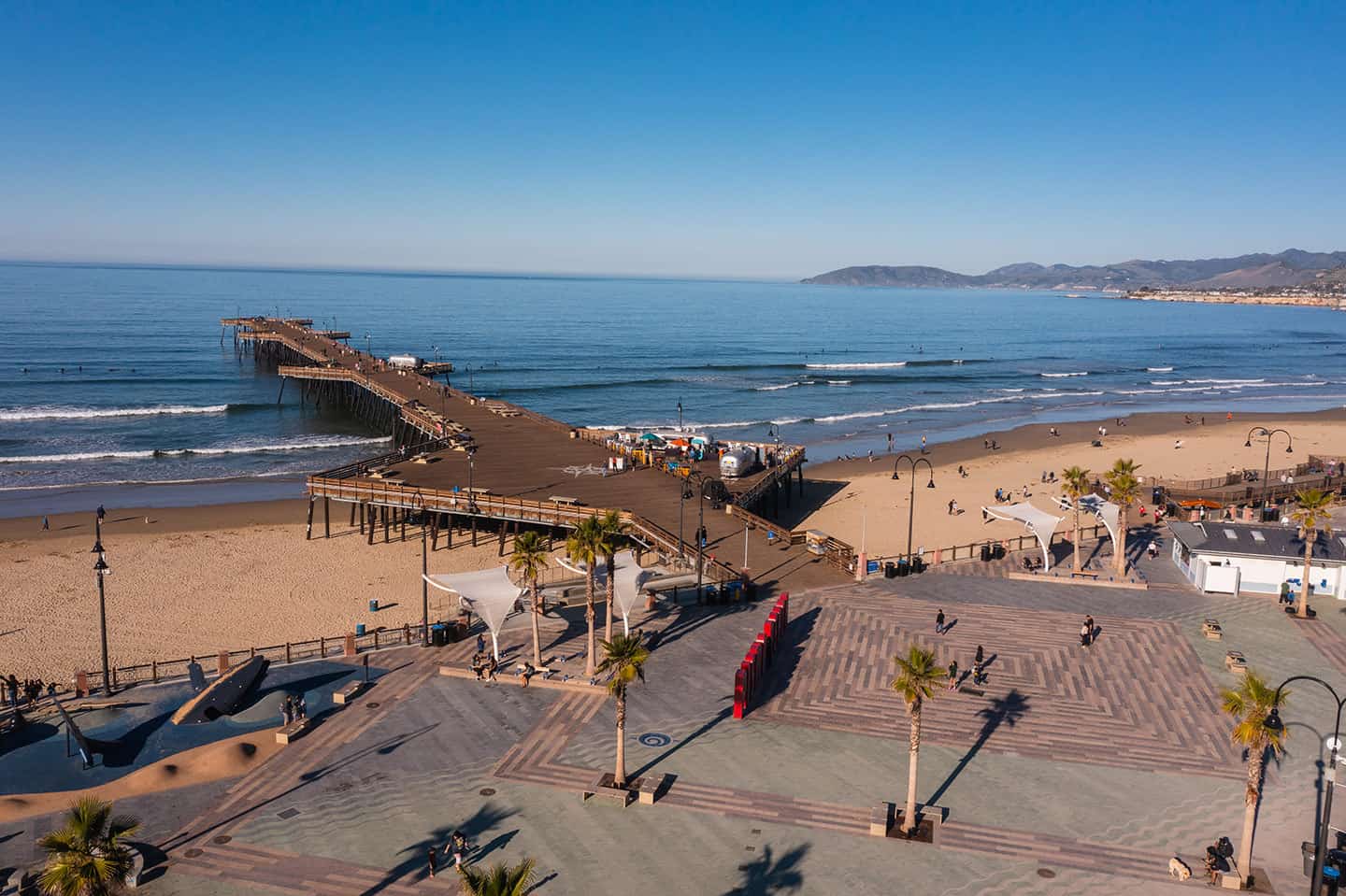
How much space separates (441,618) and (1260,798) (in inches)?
1025

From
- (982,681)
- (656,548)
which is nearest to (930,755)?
(982,681)

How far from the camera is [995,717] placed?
79.9 ft

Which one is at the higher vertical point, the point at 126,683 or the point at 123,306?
the point at 123,306

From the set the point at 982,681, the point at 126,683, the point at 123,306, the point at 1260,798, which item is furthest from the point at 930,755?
the point at 123,306

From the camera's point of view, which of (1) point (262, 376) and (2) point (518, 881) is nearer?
(2) point (518, 881)

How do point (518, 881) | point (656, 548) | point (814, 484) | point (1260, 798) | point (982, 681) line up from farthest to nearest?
point (814, 484) → point (656, 548) → point (982, 681) → point (1260, 798) → point (518, 881)

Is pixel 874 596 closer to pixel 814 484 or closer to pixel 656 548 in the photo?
pixel 656 548

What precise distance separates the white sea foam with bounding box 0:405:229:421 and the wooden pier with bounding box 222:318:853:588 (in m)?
31.3

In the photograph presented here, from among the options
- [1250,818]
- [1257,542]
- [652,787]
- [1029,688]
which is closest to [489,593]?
[652,787]

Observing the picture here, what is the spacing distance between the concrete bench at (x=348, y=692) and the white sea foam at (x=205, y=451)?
4934 cm

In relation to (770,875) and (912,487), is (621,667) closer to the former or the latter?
(770,875)

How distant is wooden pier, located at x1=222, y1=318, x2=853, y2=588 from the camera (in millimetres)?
36562

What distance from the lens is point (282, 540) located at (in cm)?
4506

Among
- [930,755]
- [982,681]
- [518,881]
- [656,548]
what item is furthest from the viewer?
[656,548]
